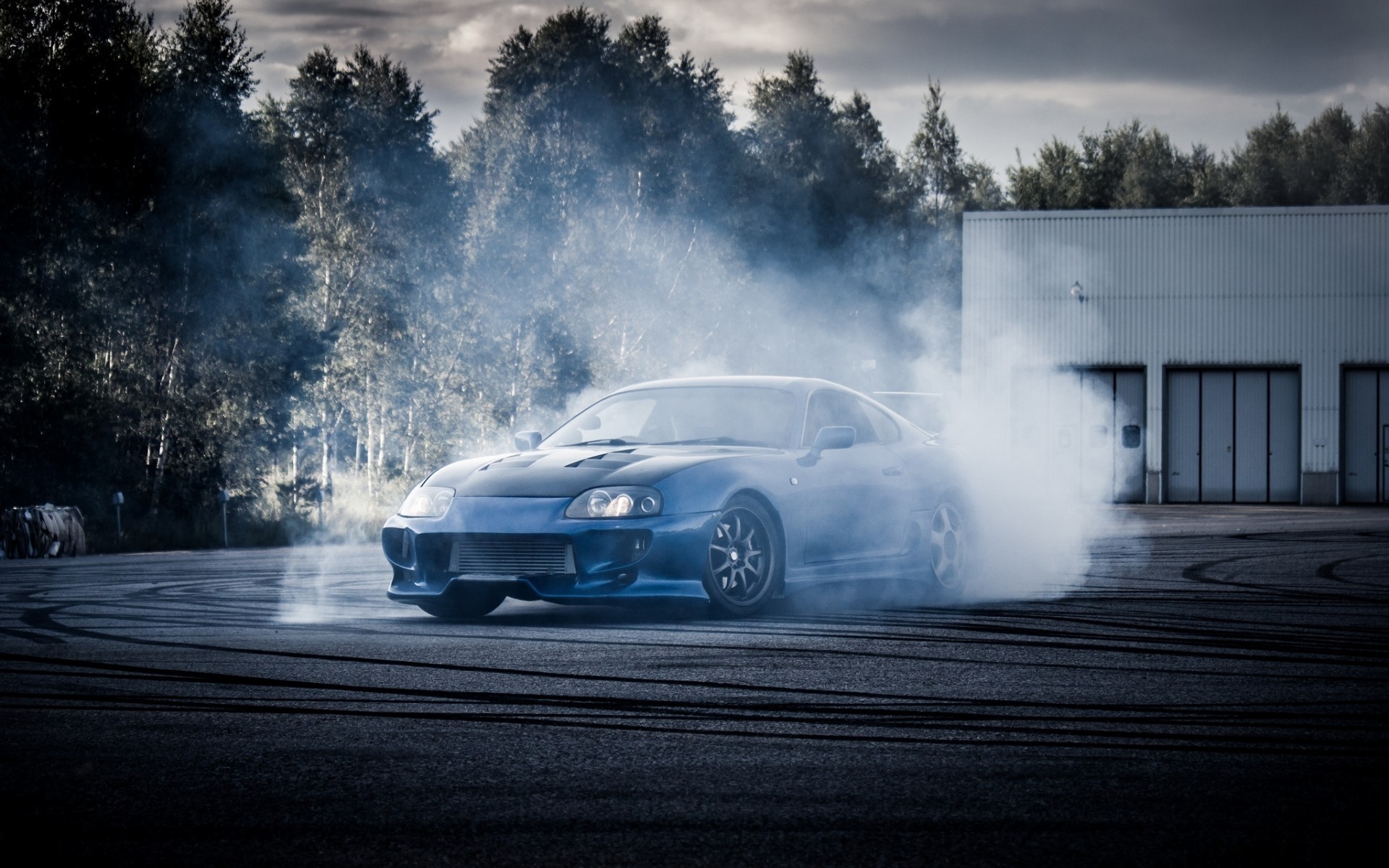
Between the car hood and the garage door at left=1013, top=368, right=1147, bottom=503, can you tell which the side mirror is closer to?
the car hood

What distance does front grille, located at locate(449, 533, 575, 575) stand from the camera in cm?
835

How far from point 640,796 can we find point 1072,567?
9453mm

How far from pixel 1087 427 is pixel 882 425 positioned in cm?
2780

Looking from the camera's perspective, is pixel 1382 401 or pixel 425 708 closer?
pixel 425 708

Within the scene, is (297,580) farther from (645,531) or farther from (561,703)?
(561,703)

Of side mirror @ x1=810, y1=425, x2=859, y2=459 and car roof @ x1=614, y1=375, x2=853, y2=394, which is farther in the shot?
car roof @ x1=614, y1=375, x2=853, y2=394

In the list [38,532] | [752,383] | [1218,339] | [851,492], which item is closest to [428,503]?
[752,383]

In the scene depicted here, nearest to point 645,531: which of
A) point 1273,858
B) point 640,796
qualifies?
point 640,796

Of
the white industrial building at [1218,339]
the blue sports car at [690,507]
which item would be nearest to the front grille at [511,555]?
the blue sports car at [690,507]

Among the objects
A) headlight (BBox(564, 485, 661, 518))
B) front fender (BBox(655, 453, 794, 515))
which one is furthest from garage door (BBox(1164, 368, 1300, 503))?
headlight (BBox(564, 485, 661, 518))

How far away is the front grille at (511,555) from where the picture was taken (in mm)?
8352

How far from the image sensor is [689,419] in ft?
32.3

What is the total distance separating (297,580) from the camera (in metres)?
12.9

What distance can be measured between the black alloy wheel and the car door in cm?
39
